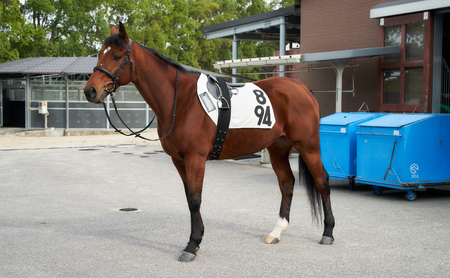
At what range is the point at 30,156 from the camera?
1480 centimetres

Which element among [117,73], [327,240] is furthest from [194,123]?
[327,240]

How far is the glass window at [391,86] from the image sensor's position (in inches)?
487

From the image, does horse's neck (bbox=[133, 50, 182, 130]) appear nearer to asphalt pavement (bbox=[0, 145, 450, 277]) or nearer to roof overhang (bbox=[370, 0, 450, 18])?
asphalt pavement (bbox=[0, 145, 450, 277])

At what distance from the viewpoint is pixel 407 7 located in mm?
10898

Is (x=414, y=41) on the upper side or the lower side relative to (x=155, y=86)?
upper

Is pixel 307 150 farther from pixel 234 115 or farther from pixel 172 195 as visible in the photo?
pixel 172 195

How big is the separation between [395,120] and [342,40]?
7271 mm

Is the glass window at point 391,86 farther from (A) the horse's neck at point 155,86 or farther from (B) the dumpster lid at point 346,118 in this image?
(A) the horse's neck at point 155,86

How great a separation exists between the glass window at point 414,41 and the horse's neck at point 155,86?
8.99m

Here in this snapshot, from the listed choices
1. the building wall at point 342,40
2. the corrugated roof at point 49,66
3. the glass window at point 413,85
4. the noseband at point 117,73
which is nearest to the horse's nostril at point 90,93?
the noseband at point 117,73

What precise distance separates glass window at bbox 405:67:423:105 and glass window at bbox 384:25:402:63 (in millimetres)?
592

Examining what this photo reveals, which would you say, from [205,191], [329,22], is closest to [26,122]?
→ [329,22]

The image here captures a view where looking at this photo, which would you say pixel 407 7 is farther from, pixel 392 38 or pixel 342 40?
pixel 342 40

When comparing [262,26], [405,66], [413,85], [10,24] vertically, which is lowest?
[413,85]
